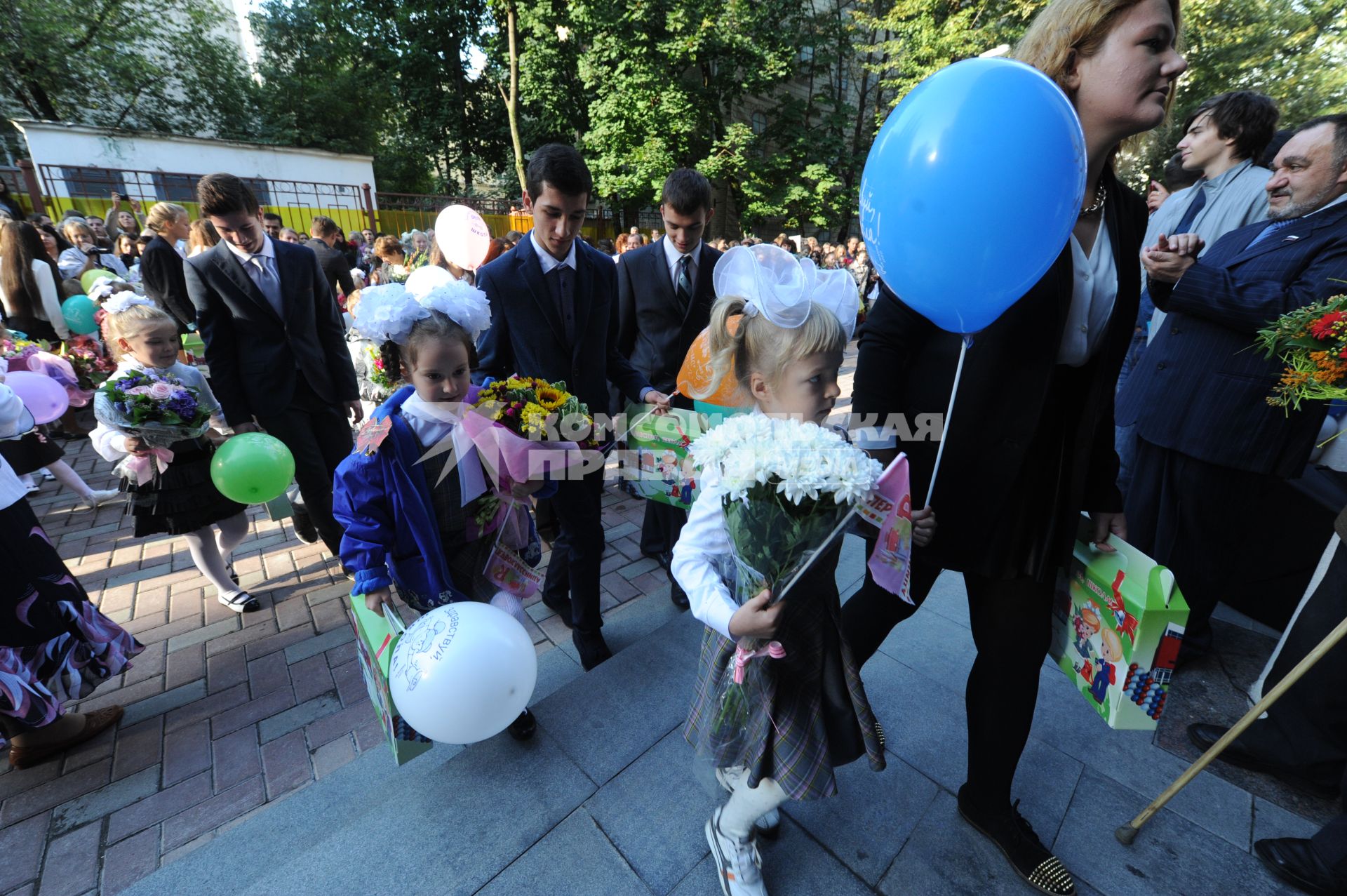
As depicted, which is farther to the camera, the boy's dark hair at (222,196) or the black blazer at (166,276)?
the black blazer at (166,276)

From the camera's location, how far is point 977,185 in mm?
1279

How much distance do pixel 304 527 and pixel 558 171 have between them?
3221 mm

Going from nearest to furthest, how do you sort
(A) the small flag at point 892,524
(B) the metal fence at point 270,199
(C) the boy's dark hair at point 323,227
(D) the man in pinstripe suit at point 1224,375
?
(A) the small flag at point 892,524 → (D) the man in pinstripe suit at point 1224,375 → (C) the boy's dark hair at point 323,227 → (B) the metal fence at point 270,199

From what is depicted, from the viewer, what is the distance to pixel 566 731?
7.65 ft

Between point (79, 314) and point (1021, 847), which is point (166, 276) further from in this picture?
point (1021, 847)

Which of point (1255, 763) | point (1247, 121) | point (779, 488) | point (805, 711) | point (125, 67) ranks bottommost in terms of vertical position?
point (1255, 763)

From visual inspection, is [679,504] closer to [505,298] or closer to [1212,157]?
[505,298]

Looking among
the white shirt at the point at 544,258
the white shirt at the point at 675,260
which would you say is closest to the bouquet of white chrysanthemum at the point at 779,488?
the white shirt at the point at 544,258

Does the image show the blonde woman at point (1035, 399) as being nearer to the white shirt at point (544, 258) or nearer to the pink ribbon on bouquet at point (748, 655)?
the pink ribbon on bouquet at point (748, 655)

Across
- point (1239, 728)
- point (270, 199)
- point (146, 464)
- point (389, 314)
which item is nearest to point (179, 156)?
point (270, 199)

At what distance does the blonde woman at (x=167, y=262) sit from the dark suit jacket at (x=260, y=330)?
201cm

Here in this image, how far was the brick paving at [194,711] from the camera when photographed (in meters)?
2.08

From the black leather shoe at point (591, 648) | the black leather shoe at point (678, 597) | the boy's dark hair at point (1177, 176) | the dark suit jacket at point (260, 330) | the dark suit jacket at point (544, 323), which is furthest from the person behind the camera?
the boy's dark hair at point (1177, 176)

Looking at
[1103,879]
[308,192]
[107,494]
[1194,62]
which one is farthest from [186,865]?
[1194,62]
